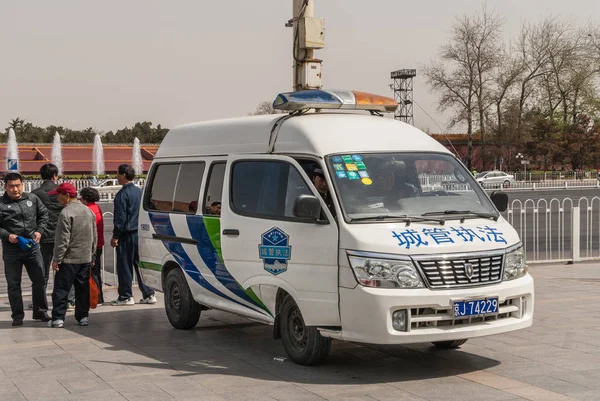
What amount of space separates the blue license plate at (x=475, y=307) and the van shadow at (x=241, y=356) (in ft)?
1.96

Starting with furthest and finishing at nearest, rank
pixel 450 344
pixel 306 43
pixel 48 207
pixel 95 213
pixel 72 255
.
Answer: pixel 306 43
pixel 48 207
pixel 95 213
pixel 72 255
pixel 450 344

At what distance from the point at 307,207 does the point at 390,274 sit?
0.92 m

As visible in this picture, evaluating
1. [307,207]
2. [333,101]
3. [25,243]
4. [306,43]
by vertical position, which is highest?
[306,43]

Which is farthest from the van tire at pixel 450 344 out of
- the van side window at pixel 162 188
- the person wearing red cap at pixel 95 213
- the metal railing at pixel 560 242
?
the metal railing at pixel 560 242

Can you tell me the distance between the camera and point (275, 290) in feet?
25.4

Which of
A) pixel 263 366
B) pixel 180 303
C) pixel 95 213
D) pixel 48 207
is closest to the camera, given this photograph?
pixel 263 366

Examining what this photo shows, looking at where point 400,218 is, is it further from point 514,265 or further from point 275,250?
point 275,250

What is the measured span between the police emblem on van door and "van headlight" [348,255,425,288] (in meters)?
0.95

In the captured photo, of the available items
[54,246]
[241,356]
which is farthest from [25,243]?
[241,356]

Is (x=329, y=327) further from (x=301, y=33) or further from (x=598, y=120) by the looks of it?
(x=598, y=120)

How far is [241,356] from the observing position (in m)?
8.06

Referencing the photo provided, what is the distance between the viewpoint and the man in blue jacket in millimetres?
11125

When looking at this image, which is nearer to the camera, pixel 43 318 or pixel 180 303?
pixel 180 303

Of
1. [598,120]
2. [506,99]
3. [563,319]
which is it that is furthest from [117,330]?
[598,120]
